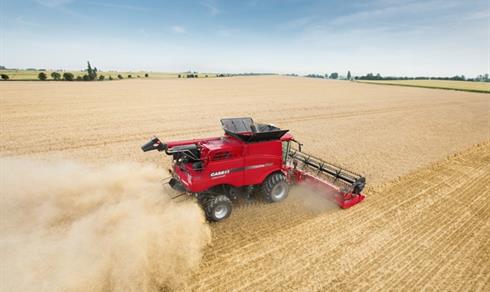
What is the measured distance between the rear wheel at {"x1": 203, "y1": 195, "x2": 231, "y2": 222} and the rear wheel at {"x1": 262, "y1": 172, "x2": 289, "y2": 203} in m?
1.43

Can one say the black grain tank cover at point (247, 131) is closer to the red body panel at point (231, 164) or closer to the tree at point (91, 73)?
the red body panel at point (231, 164)

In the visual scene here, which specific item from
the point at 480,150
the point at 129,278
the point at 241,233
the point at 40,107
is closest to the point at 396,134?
the point at 480,150

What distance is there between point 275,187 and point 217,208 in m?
2.03

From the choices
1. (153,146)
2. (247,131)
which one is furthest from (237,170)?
(153,146)

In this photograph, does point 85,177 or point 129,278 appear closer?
point 129,278

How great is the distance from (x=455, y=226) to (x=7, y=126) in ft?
75.1

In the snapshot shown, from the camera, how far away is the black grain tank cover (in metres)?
6.66

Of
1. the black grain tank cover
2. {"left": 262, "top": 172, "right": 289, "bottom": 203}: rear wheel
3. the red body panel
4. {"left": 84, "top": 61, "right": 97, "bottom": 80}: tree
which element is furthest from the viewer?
{"left": 84, "top": 61, "right": 97, "bottom": 80}: tree

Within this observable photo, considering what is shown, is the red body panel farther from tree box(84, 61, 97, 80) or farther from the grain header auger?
tree box(84, 61, 97, 80)

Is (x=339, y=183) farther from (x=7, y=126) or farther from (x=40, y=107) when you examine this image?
(x=40, y=107)

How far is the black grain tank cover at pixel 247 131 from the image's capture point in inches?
262

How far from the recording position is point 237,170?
6.78 meters

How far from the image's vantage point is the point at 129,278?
4.57 m

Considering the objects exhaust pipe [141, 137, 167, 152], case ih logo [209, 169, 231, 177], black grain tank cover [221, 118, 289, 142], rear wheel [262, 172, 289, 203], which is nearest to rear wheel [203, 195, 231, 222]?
case ih logo [209, 169, 231, 177]
